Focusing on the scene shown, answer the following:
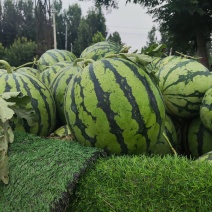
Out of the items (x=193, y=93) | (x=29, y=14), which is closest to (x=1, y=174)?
(x=193, y=93)

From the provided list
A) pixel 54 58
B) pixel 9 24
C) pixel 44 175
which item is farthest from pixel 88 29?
pixel 44 175

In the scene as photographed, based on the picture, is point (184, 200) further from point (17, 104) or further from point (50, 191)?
point (17, 104)

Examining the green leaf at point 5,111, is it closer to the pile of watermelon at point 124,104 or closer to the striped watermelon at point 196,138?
the pile of watermelon at point 124,104

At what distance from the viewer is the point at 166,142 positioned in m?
2.02

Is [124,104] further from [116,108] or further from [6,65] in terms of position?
[6,65]

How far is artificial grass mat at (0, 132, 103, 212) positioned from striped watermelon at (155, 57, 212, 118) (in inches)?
26.8

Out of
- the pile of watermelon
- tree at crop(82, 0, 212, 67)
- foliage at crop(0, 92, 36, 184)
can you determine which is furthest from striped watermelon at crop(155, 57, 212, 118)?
tree at crop(82, 0, 212, 67)

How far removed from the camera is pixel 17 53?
3244 centimetres

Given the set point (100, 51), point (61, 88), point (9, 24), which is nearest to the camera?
point (61, 88)

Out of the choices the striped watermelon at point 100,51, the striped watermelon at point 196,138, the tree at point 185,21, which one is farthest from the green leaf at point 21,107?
the tree at point 185,21

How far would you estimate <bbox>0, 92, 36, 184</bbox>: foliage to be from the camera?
1670mm

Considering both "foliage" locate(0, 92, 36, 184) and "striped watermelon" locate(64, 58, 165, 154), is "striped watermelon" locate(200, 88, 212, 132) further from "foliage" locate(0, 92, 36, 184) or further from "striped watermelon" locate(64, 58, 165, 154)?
"foliage" locate(0, 92, 36, 184)

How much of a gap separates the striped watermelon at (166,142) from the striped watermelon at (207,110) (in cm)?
19

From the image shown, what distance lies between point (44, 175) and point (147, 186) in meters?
0.42
